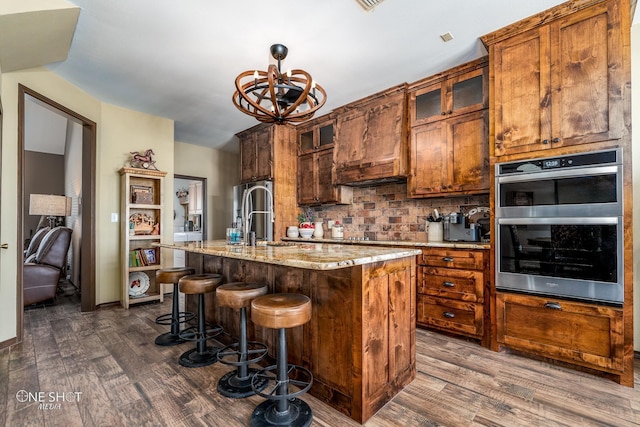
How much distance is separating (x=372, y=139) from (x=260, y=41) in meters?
1.80

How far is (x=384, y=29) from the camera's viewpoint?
2.49 m

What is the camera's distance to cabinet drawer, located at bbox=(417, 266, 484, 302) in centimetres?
268

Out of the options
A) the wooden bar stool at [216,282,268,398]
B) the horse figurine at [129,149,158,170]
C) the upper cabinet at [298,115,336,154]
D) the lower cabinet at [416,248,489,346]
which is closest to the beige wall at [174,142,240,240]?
the horse figurine at [129,149,158,170]

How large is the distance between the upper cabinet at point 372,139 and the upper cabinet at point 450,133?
0.13m

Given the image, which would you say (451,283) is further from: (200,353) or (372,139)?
(200,353)

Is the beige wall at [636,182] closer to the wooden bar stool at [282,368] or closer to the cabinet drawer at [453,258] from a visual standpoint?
the cabinet drawer at [453,258]

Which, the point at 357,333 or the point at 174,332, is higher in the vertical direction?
the point at 357,333

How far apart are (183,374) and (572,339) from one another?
9.56 ft

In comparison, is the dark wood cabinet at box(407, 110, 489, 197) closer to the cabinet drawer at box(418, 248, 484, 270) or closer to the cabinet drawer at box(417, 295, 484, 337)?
the cabinet drawer at box(418, 248, 484, 270)

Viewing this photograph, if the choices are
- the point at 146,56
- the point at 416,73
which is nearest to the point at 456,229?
the point at 416,73

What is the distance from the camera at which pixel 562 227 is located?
2.24 metres

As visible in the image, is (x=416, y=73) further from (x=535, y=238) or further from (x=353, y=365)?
(x=353, y=365)

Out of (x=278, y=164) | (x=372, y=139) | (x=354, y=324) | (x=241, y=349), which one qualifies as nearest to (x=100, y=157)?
(x=278, y=164)

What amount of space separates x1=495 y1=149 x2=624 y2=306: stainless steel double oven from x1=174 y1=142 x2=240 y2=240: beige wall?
17.0ft
